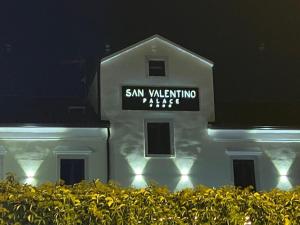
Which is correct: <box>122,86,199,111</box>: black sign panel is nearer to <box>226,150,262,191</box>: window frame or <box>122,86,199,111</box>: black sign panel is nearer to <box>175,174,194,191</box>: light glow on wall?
<box>226,150,262,191</box>: window frame

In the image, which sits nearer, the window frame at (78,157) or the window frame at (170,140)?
the window frame at (78,157)

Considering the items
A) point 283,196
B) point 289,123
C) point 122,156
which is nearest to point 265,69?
point 289,123

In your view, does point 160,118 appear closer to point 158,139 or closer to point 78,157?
point 158,139

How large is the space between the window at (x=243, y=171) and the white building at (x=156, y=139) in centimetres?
4

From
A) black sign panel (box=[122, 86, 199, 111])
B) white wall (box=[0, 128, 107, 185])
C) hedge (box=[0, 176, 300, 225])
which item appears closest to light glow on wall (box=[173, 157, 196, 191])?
black sign panel (box=[122, 86, 199, 111])

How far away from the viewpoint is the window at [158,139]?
26719 mm

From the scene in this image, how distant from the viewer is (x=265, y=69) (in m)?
36.0

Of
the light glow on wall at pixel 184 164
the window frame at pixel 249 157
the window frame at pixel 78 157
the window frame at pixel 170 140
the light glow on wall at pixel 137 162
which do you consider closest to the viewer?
the window frame at pixel 78 157

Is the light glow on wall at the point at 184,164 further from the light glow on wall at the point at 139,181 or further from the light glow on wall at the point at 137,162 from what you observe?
the light glow on wall at the point at 139,181

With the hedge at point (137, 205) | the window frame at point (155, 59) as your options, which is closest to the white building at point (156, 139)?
the window frame at point (155, 59)

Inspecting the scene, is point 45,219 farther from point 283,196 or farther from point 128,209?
point 283,196

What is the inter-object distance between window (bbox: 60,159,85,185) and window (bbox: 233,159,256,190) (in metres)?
Result: 6.60

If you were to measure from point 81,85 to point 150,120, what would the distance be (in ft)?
35.0

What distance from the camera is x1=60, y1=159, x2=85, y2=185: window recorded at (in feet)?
85.3
